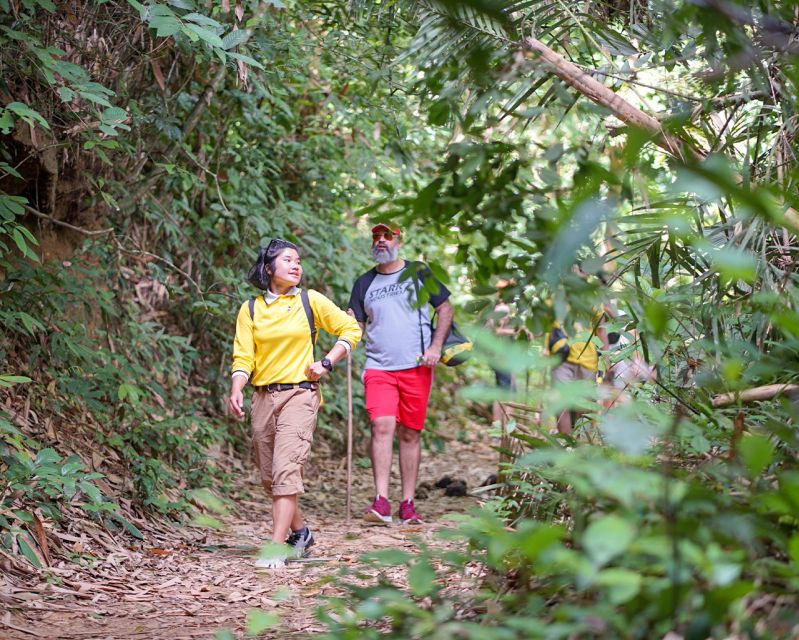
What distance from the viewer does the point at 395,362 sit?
264 inches

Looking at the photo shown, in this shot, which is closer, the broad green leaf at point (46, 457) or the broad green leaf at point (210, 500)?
the broad green leaf at point (210, 500)

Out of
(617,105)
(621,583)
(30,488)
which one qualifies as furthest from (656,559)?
(30,488)

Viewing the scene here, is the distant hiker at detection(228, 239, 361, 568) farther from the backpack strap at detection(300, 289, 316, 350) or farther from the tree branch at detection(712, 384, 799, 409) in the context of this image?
the tree branch at detection(712, 384, 799, 409)

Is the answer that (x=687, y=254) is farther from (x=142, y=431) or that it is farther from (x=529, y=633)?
(x=142, y=431)

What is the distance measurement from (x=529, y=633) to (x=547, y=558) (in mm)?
285

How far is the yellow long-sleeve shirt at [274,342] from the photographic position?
550 cm

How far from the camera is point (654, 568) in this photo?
1782mm

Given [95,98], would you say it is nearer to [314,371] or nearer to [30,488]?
[30,488]

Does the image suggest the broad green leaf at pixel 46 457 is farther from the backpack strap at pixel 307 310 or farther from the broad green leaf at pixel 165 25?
the broad green leaf at pixel 165 25

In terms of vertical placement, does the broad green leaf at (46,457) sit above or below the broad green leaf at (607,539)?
below

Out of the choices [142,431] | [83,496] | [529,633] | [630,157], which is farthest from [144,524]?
[630,157]

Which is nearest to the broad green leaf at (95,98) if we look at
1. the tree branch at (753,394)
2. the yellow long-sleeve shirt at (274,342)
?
the yellow long-sleeve shirt at (274,342)

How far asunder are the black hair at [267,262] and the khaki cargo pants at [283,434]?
26.5 inches

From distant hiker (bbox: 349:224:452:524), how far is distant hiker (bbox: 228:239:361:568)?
1.07 meters
